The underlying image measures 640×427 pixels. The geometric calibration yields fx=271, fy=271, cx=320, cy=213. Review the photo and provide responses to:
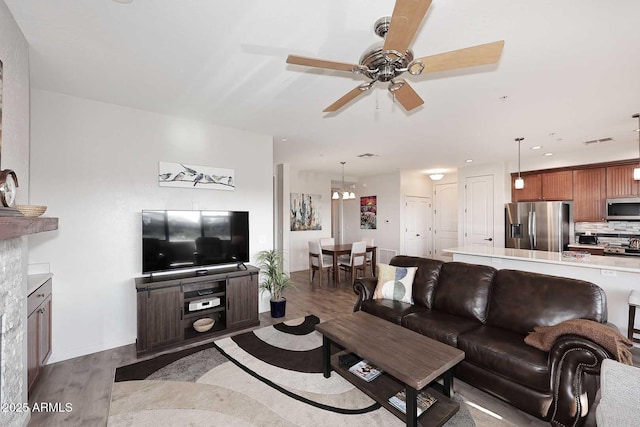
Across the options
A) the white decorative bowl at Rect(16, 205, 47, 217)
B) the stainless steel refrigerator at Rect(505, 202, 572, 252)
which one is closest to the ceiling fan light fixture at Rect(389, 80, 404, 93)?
the white decorative bowl at Rect(16, 205, 47, 217)

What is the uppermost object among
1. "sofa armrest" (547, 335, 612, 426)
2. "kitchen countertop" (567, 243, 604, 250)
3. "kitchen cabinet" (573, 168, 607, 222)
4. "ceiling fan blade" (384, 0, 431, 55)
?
"ceiling fan blade" (384, 0, 431, 55)

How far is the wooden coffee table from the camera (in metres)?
1.69

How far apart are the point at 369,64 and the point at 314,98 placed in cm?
134

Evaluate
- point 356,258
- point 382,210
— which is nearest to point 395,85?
point 356,258

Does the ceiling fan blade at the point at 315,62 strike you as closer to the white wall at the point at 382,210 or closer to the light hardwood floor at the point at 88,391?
the light hardwood floor at the point at 88,391

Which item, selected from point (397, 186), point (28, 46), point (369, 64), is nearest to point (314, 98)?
point (369, 64)

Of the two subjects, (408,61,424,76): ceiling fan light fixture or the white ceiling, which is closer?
(408,61,424,76): ceiling fan light fixture

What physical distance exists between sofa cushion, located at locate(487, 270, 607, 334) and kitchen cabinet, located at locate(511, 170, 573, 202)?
4167 millimetres

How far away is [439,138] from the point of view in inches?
173

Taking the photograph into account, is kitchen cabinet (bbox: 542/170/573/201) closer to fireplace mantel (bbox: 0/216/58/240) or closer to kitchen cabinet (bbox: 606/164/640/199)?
kitchen cabinet (bbox: 606/164/640/199)

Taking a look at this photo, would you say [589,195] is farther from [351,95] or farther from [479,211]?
[351,95]

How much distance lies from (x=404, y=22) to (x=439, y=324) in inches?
93.7

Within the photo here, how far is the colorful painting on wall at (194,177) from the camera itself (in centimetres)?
337

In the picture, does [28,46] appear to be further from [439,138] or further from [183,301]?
[439,138]
